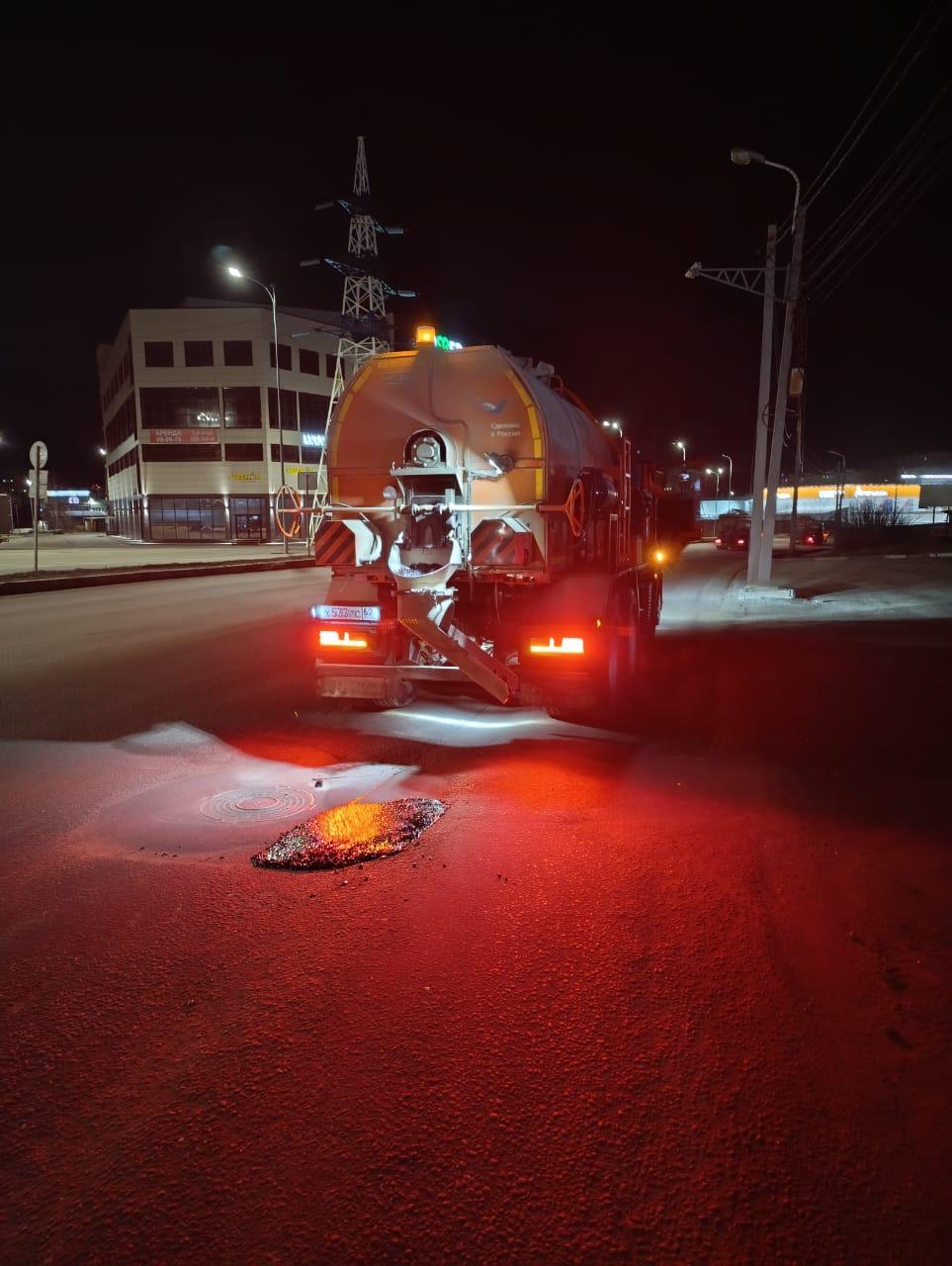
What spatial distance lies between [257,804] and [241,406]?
5916cm

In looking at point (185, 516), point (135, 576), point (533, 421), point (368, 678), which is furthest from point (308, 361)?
point (533, 421)

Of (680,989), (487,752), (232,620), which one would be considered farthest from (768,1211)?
(232,620)

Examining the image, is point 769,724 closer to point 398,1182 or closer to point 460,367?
point 460,367

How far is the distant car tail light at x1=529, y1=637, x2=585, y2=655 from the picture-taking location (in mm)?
6852

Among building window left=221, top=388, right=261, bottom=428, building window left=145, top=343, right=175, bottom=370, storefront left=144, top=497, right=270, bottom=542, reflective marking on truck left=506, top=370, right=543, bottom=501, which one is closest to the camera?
reflective marking on truck left=506, top=370, right=543, bottom=501

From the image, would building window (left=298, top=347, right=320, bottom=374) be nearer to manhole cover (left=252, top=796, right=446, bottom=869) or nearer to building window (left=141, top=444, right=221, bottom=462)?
building window (left=141, top=444, right=221, bottom=462)

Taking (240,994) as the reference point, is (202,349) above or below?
above

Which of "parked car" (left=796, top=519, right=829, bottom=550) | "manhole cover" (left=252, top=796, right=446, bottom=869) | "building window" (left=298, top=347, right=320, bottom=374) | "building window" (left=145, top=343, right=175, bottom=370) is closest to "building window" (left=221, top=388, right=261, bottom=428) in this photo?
"building window" (left=298, top=347, right=320, bottom=374)

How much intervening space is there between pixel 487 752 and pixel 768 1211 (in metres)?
4.43

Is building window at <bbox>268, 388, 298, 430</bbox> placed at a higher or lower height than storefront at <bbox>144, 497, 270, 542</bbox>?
higher

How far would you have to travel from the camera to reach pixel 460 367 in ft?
23.0

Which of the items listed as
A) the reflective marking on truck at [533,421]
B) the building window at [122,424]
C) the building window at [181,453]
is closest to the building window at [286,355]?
the building window at [181,453]

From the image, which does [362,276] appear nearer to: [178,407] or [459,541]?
[178,407]

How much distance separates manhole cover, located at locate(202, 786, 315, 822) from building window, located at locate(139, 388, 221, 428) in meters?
59.4
